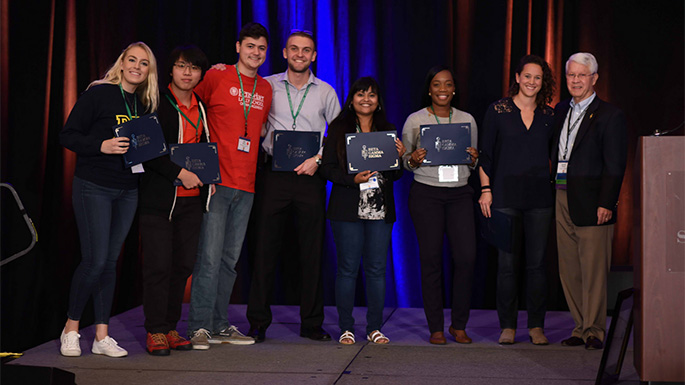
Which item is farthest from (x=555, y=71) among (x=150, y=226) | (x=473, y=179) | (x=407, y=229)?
(x=150, y=226)

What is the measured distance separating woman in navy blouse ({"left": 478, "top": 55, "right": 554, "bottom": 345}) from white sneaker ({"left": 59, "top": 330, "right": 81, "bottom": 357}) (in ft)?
7.21

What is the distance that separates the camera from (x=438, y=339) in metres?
3.82

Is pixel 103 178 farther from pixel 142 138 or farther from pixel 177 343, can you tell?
pixel 177 343

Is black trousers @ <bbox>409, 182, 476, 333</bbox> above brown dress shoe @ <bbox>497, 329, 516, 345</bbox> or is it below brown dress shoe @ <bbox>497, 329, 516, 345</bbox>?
above

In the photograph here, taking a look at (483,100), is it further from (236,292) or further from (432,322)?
(236,292)

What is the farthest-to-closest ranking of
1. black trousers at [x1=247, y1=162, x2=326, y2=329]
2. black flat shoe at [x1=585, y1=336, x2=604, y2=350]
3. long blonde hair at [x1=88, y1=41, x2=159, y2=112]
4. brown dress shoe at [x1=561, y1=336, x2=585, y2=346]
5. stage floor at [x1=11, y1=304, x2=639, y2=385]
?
black trousers at [x1=247, y1=162, x2=326, y2=329]
brown dress shoe at [x1=561, y1=336, x2=585, y2=346]
black flat shoe at [x1=585, y1=336, x2=604, y2=350]
long blonde hair at [x1=88, y1=41, x2=159, y2=112]
stage floor at [x1=11, y1=304, x2=639, y2=385]

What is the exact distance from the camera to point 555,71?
15.8 feet

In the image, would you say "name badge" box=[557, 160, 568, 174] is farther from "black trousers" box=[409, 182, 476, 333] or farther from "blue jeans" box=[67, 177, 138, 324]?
"blue jeans" box=[67, 177, 138, 324]

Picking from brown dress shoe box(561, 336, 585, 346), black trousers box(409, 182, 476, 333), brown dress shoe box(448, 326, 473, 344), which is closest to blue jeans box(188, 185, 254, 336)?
black trousers box(409, 182, 476, 333)

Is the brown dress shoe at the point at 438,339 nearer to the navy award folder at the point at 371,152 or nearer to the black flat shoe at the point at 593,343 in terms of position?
the black flat shoe at the point at 593,343

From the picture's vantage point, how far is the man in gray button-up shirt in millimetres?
3885

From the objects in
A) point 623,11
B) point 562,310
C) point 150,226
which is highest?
point 623,11

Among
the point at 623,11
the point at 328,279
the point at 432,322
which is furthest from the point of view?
the point at 328,279

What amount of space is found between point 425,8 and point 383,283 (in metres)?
2.19
